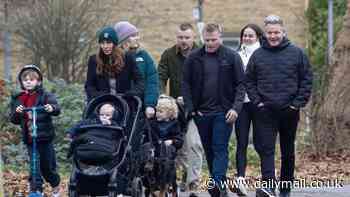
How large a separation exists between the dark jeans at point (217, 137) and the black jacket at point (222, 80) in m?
0.18

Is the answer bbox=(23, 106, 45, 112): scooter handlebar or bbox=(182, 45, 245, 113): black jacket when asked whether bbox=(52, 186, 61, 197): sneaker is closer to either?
bbox=(23, 106, 45, 112): scooter handlebar

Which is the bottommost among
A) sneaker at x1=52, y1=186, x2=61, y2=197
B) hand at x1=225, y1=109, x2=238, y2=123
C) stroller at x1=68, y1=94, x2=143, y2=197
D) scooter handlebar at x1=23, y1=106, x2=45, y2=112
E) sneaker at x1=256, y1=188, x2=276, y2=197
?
sneaker at x1=52, y1=186, x2=61, y2=197

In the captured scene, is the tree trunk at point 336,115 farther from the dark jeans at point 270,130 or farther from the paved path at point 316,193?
the dark jeans at point 270,130

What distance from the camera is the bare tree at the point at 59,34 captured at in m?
24.1

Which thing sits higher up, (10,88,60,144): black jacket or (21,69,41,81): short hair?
(21,69,41,81): short hair

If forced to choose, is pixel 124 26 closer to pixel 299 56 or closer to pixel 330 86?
pixel 299 56

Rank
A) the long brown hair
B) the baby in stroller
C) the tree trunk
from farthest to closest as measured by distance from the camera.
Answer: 1. the tree trunk
2. the long brown hair
3. the baby in stroller

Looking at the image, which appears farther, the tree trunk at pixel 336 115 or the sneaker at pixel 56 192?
the tree trunk at pixel 336 115

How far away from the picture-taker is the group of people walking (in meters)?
12.7

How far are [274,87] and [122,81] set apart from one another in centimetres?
176

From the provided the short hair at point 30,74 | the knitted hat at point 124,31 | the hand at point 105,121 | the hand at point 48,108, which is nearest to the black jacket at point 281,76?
the knitted hat at point 124,31

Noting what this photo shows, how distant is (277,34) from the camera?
41.8ft

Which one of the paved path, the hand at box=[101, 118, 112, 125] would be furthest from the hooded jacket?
the paved path

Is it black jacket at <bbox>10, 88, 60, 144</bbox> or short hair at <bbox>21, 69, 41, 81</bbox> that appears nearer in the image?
black jacket at <bbox>10, 88, 60, 144</bbox>
